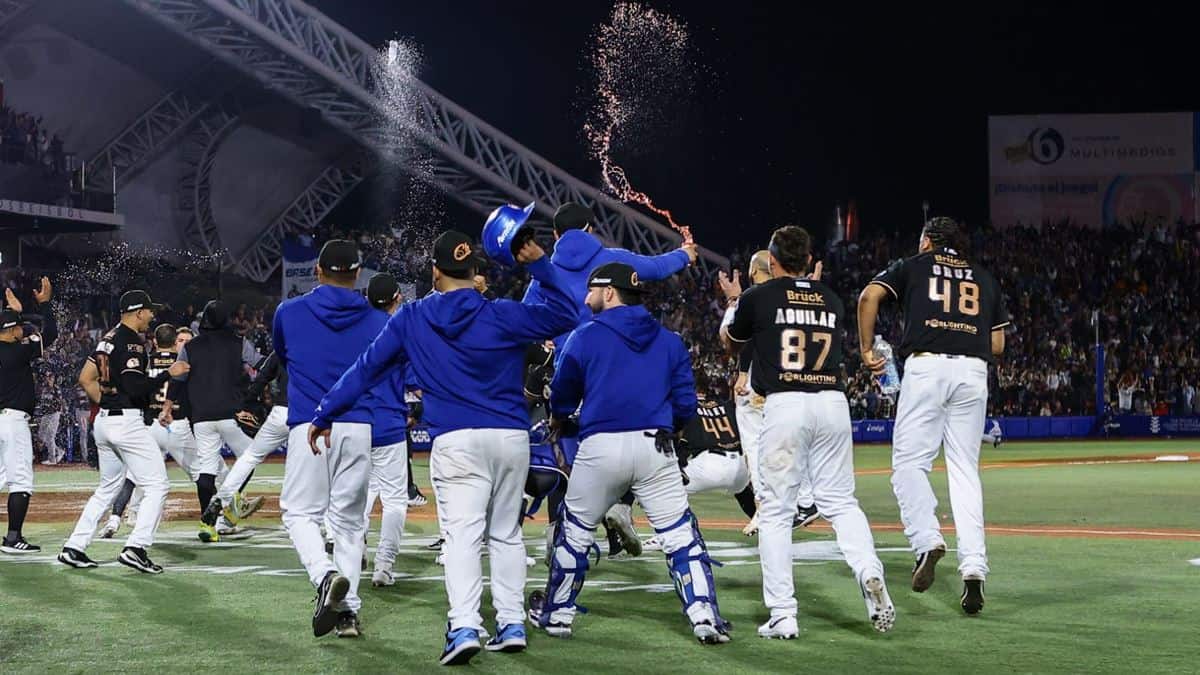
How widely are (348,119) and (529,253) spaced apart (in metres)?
39.4

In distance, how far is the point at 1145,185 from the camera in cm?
4988

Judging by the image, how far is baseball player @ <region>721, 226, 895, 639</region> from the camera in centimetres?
769

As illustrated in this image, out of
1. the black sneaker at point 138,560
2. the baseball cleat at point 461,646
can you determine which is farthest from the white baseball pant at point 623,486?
the black sneaker at point 138,560

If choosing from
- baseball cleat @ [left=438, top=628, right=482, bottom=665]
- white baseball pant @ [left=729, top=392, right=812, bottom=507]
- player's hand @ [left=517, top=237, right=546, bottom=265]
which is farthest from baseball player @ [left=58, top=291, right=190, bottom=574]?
player's hand @ [left=517, top=237, right=546, bottom=265]

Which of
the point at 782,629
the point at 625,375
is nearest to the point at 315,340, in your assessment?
the point at 625,375

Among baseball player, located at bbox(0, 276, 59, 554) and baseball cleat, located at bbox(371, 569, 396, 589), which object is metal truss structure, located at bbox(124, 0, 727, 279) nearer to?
baseball player, located at bbox(0, 276, 59, 554)

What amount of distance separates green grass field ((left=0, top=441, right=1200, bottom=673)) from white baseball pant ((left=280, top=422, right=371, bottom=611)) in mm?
519

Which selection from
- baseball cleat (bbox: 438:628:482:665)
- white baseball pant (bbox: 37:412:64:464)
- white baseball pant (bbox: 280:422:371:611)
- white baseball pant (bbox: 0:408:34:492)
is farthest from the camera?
white baseball pant (bbox: 37:412:64:464)

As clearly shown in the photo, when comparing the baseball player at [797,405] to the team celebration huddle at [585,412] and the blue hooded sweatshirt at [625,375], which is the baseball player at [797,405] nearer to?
the team celebration huddle at [585,412]

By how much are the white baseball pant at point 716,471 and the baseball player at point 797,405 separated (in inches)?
147

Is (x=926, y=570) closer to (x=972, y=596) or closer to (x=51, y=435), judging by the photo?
(x=972, y=596)

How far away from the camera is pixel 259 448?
13.0 metres

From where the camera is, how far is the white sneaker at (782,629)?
739cm

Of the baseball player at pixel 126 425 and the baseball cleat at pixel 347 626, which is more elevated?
the baseball player at pixel 126 425
